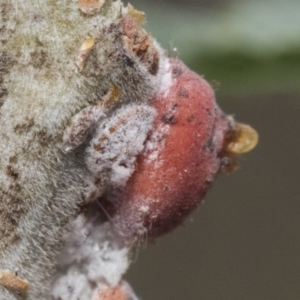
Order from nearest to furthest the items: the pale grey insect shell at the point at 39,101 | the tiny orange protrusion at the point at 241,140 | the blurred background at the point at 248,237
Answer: the pale grey insect shell at the point at 39,101 < the tiny orange protrusion at the point at 241,140 < the blurred background at the point at 248,237

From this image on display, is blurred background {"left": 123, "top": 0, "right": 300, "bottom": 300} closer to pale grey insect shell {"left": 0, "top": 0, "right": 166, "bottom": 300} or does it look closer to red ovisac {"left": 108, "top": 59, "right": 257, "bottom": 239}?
red ovisac {"left": 108, "top": 59, "right": 257, "bottom": 239}

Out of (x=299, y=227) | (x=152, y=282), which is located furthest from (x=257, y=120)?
(x=152, y=282)

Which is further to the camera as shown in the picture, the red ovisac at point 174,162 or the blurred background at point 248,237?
the blurred background at point 248,237

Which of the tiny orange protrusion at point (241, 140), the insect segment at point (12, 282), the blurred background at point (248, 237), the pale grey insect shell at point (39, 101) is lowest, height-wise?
the insect segment at point (12, 282)

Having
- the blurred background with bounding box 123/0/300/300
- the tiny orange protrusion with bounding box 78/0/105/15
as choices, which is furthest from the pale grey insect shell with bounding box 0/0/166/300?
the blurred background with bounding box 123/0/300/300

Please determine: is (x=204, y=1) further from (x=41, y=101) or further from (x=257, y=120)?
(x=257, y=120)

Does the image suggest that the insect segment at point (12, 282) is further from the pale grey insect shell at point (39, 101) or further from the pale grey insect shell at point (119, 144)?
the pale grey insect shell at point (119, 144)

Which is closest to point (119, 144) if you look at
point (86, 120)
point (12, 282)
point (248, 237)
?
point (86, 120)

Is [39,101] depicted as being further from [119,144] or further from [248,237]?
[248,237]

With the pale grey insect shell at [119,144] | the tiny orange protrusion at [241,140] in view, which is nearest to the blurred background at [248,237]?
the tiny orange protrusion at [241,140]
